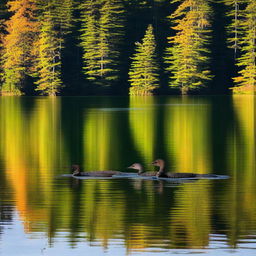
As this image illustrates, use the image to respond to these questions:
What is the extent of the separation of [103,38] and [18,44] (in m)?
8.04

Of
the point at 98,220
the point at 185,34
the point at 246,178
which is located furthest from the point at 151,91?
the point at 98,220

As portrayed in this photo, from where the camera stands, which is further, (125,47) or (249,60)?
(125,47)

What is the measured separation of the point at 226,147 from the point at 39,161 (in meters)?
6.65

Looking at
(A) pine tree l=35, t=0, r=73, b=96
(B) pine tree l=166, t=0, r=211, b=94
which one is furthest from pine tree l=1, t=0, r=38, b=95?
(B) pine tree l=166, t=0, r=211, b=94

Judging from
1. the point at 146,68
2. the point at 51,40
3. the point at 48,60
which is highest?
the point at 51,40

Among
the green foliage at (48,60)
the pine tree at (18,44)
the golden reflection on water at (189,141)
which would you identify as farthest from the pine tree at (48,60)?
the golden reflection on water at (189,141)

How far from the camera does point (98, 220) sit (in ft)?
48.6

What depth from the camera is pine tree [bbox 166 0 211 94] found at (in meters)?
87.6

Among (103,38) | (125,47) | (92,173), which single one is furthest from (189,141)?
(125,47)

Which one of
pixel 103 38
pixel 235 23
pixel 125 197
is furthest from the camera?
pixel 103 38

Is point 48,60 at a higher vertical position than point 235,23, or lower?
lower

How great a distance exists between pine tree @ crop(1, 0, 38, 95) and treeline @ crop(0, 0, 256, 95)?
93mm

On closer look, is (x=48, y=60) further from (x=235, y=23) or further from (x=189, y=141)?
(x=189, y=141)

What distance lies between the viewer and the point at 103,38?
90938mm
